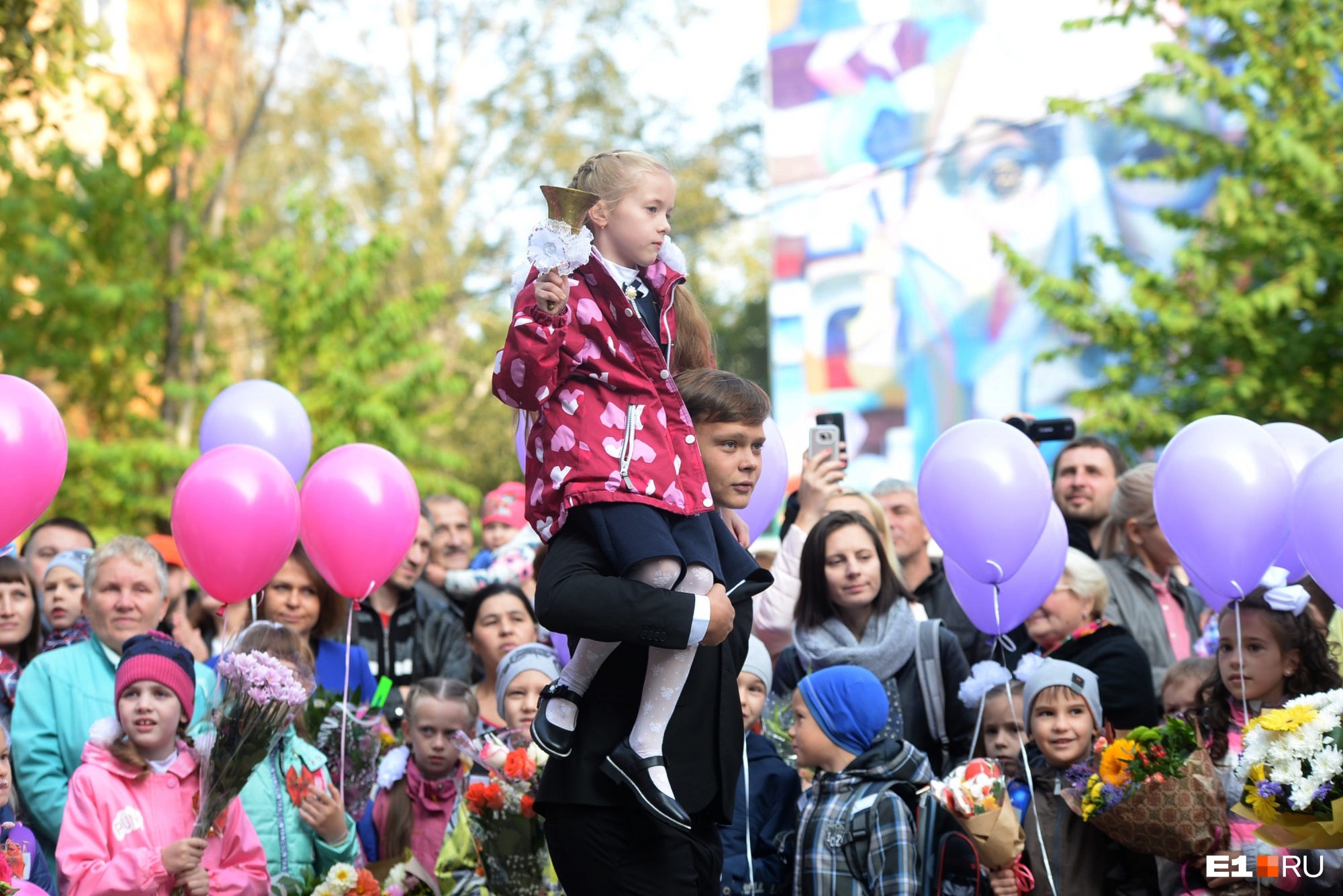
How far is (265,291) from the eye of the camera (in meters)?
14.6

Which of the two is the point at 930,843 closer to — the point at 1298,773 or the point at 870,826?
the point at 870,826

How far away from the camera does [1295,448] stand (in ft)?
16.6

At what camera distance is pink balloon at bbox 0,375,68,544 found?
4.09 metres

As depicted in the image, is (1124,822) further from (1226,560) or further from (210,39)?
(210,39)

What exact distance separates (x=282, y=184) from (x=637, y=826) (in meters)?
23.9

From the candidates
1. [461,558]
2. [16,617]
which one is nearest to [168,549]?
[461,558]

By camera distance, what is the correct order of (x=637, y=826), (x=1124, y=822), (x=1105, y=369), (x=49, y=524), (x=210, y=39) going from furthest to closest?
(x=210, y=39) → (x=1105, y=369) → (x=49, y=524) → (x=1124, y=822) → (x=637, y=826)

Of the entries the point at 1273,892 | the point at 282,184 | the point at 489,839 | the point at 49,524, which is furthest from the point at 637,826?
the point at 282,184

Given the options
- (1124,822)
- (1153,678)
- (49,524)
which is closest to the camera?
(1124,822)

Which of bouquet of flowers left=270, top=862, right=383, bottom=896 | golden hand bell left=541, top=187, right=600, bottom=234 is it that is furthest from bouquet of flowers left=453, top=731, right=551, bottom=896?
golden hand bell left=541, top=187, right=600, bottom=234

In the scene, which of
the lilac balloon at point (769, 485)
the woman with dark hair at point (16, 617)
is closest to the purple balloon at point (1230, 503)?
the lilac balloon at point (769, 485)

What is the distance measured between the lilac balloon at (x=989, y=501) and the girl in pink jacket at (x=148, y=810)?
2.48 meters

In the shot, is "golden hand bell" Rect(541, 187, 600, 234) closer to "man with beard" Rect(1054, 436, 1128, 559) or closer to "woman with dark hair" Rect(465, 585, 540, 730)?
"woman with dark hair" Rect(465, 585, 540, 730)

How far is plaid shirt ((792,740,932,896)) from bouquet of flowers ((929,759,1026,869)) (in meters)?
0.15
